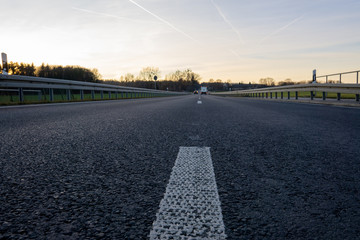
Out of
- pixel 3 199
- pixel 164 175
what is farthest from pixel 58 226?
pixel 164 175

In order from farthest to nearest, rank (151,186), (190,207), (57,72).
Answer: (57,72) < (151,186) < (190,207)

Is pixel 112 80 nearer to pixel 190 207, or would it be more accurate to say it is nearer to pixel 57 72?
pixel 57 72

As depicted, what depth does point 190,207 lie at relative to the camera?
148 centimetres

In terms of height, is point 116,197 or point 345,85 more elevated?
point 345,85

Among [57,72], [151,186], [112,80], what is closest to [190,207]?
[151,186]

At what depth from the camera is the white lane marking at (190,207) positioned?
121cm

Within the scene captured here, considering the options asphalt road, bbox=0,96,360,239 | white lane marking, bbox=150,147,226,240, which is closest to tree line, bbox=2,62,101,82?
asphalt road, bbox=0,96,360,239

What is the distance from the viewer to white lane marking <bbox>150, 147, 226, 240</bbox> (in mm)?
1212

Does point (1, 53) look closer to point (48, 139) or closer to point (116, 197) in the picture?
point (48, 139)

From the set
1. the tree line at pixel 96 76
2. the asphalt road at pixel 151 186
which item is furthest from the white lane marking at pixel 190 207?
the tree line at pixel 96 76

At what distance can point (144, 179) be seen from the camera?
1981 millimetres

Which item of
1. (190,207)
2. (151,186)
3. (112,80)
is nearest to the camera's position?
(190,207)

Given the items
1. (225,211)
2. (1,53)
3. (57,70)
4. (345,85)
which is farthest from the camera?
(57,70)

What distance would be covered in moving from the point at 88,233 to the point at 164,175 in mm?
906
